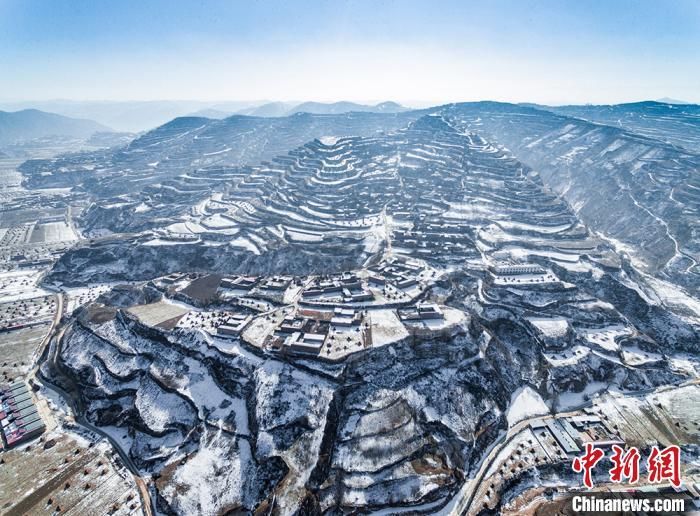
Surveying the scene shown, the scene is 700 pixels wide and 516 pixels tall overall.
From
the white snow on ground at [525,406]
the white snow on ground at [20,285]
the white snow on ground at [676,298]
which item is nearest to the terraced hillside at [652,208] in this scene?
the white snow on ground at [676,298]

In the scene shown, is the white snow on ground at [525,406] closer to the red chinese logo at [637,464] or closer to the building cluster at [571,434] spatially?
the building cluster at [571,434]

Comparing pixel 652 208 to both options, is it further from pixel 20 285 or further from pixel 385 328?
pixel 20 285

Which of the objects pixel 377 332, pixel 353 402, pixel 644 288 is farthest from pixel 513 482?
pixel 644 288

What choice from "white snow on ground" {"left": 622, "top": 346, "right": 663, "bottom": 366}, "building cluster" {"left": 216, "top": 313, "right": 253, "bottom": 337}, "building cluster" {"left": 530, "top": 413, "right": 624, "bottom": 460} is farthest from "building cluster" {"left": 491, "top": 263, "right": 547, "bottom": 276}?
"building cluster" {"left": 216, "top": 313, "right": 253, "bottom": 337}

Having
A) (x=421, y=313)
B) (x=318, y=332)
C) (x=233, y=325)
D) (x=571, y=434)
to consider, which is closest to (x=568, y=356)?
(x=571, y=434)

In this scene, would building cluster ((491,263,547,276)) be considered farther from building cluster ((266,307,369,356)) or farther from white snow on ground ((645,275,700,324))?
building cluster ((266,307,369,356))

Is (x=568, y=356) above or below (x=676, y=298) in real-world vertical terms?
below

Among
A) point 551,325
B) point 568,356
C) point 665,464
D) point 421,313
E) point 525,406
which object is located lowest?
point 525,406

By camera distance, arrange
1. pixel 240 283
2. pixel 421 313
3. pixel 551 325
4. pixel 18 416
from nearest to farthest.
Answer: pixel 18 416
pixel 421 313
pixel 551 325
pixel 240 283
